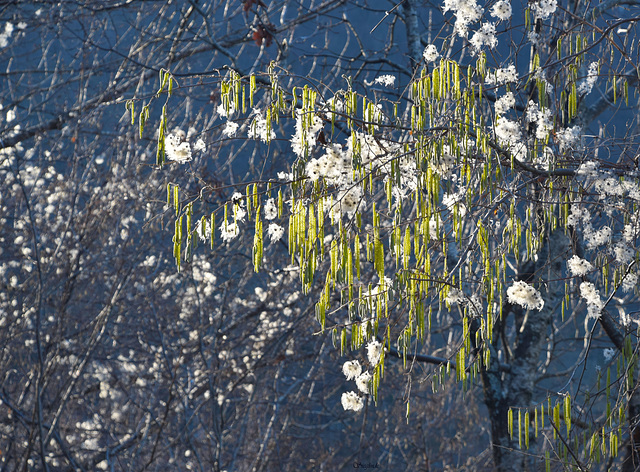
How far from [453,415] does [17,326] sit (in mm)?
4293

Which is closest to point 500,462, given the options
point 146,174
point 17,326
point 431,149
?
point 431,149

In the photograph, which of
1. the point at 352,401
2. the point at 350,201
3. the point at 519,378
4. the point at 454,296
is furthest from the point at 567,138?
the point at 519,378

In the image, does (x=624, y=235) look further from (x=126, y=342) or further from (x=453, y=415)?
(x=126, y=342)

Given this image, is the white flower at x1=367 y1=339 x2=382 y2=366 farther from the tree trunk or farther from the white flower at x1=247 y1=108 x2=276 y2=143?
the tree trunk

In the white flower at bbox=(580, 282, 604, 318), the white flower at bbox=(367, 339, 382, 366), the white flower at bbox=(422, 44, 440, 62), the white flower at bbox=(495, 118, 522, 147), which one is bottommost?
the white flower at bbox=(367, 339, 382, 366)

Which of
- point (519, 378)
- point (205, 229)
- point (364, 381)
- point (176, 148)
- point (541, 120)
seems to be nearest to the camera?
point (205, 229)

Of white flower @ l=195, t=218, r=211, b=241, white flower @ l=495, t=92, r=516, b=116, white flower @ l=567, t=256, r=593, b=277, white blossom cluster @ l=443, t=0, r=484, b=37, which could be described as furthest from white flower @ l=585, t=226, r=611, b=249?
white flower @ l=195, t=218, r=211, b=241

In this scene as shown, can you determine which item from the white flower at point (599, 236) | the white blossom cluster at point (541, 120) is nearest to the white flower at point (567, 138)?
the white blossom cluster at point (541, 120)

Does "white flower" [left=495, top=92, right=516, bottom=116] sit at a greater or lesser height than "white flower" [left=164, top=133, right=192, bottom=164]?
greater

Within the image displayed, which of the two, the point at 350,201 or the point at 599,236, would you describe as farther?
the point at 599,236

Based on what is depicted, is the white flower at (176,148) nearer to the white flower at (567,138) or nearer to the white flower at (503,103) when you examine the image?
the white flower at (503,103)

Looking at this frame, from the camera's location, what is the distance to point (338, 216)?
197 centimetres

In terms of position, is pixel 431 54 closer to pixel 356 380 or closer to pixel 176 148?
pixel 176 148

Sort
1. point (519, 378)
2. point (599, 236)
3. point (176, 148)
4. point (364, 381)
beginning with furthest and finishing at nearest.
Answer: point (519, 378)
point (599, 236)
point (364, 381)
point (176, 148)
